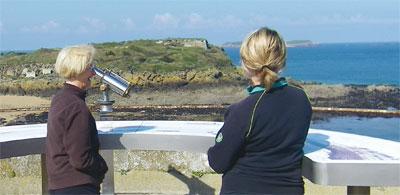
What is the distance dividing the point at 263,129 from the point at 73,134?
0.98m

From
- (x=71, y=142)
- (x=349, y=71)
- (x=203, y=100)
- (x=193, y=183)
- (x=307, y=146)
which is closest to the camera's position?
(x=71, y=142)

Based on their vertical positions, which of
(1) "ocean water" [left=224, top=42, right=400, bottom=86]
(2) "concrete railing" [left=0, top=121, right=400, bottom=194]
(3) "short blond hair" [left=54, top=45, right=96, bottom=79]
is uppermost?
(3) "short blond hair" [left=54, top=45, right=96, bottom=79]

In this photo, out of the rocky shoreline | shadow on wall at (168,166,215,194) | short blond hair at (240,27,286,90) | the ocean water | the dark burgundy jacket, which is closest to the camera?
short blond hair at (240,27,286,90)

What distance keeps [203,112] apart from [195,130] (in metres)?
22.5

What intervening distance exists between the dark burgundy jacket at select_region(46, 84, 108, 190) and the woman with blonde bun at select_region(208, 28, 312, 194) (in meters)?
0.66

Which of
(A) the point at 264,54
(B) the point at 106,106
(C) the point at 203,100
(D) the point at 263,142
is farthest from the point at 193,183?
(C) the point at 203,100

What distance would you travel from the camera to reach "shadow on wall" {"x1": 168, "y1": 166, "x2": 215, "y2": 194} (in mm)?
5734

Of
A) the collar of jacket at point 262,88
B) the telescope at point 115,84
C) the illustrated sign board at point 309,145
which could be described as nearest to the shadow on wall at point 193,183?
the illustrated sign board at point 309,145

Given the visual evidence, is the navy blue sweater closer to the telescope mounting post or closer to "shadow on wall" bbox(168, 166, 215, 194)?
the telescope mounting post

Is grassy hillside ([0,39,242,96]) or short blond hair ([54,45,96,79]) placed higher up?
short blond hair ([54,45,96,79])

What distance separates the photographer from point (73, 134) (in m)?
2.80

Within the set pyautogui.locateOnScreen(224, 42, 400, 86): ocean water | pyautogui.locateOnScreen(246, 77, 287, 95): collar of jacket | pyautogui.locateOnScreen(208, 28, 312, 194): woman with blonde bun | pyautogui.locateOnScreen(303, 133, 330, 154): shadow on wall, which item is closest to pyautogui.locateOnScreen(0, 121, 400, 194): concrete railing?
pyautogui.locateOnScreen(303, 133, 330, 154): shadow on wall

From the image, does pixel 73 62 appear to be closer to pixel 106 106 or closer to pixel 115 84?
pixel 115 84

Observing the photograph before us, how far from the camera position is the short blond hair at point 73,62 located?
2.90 metres
